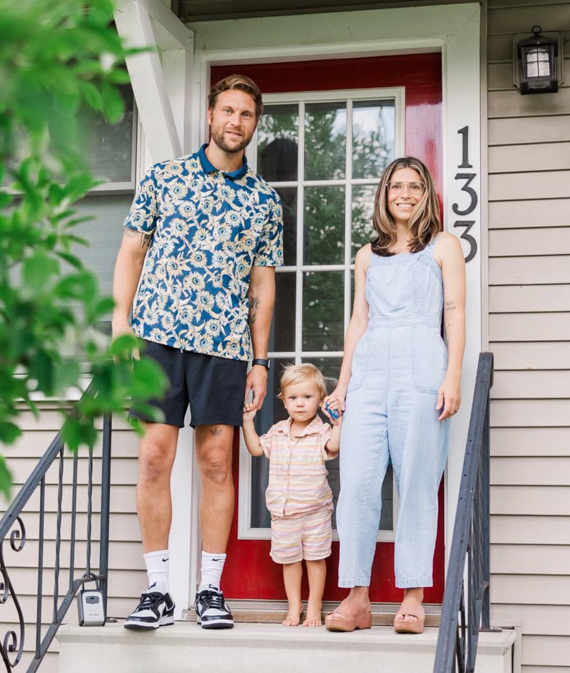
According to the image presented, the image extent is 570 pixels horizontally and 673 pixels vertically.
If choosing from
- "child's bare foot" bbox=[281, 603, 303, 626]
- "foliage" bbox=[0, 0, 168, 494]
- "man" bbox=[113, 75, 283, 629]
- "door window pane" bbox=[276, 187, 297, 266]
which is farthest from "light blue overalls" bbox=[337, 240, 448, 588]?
"foliage" bbox=[0, 0, 168, 494]

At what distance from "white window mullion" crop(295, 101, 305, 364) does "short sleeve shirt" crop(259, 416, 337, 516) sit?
1.41 ft

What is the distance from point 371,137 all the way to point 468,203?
0.53 m

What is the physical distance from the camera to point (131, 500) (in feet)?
12.9

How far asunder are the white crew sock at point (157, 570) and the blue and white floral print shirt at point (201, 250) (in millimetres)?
705

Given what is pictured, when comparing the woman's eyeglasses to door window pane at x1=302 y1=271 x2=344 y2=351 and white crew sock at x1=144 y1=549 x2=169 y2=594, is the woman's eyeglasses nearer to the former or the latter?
door window pane at x1=302 y1=271 x2=344 y2=351

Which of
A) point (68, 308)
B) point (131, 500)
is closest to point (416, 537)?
point (131, 500)

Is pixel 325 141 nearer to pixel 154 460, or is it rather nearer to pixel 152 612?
pixel 154 460

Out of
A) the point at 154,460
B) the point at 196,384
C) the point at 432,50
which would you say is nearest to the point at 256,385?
the point at 196,384

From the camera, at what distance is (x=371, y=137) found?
407 cm

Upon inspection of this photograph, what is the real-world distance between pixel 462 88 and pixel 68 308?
118 inches

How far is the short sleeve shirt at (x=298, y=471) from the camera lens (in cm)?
354

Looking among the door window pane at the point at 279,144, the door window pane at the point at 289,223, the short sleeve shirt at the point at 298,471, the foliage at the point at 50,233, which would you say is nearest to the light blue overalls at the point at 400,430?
the short sleeve shirt at the point at 298,471

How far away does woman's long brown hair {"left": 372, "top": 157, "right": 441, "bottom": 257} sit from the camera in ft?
11.6

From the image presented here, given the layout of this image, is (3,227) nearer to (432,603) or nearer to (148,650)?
(148,650)
